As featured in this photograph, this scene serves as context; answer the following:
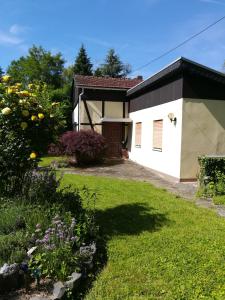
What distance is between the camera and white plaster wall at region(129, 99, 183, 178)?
1143cm

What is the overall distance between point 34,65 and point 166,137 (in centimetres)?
3483

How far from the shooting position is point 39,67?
43.5 m

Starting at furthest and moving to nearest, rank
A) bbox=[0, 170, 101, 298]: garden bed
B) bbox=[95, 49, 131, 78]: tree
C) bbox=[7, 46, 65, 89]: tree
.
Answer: bbox=[95, 49, 131, 78]: tree < bbox=[7, 46, 65, 89]: tree < bbox=[0, 170, 101, 298]: garden bed

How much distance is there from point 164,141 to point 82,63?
31445 millimetres

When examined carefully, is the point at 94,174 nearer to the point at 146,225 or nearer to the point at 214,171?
the point at 214,171

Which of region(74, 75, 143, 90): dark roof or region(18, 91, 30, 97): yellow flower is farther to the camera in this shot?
region(74, 75, 143, 90): dark roof

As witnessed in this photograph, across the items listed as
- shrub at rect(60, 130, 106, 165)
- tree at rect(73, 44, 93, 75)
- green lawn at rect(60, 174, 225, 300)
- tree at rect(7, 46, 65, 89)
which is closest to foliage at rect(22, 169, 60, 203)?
green lawn at rect(60, 174, 225, 300)

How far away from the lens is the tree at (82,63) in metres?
41.5

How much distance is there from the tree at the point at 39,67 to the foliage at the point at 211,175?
35.9 meters

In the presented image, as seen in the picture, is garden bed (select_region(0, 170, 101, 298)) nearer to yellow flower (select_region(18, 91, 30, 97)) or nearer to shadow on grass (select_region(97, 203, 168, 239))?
shadow on grass (select_region(97, 203, 168, 239))

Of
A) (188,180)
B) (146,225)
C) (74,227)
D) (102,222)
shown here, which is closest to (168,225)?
(146,225)

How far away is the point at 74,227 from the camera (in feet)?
15.6

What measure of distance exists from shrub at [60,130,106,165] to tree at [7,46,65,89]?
2831cm

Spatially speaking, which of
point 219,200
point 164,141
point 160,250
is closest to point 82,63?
point 164,141
